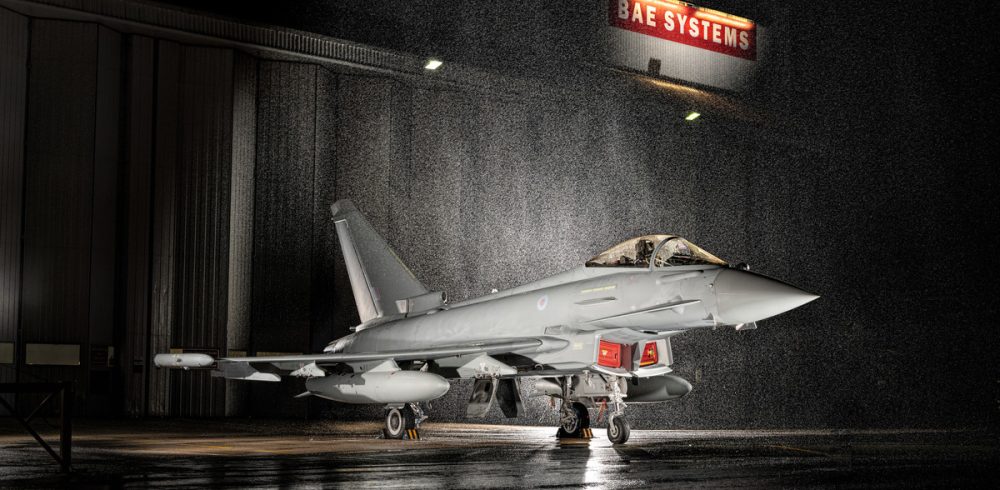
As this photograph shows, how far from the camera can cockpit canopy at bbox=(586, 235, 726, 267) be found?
34.7 feet

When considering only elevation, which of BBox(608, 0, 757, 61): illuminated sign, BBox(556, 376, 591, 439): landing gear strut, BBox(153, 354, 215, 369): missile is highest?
BBox(608, 0, 757, 61): illuminated sign

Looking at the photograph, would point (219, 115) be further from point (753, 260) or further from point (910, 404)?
point (910, 404)

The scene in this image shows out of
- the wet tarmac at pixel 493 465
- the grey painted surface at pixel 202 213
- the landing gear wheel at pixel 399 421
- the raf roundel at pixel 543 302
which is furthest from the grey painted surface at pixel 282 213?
the raf roundel at pixel 543 302

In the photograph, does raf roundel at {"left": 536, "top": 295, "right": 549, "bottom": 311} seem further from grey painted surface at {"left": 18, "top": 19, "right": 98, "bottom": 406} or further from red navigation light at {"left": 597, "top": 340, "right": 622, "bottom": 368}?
grey painted surface at {"left": 18, "top": 19, "right": 98, "bottom": 406}

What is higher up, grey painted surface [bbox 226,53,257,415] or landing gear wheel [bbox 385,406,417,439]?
grey painted surface [bbox 226,53,257,415]

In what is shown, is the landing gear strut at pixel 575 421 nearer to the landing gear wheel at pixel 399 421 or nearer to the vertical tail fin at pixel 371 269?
the landing gear wheel at pixel 399 421

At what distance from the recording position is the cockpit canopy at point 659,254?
1058 centimetres

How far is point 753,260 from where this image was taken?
24375 millimetres

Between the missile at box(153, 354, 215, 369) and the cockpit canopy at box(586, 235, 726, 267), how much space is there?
5.37 m

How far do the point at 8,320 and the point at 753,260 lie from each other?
18131mm

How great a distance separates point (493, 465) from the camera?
7805 millimetres

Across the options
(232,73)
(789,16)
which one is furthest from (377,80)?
(789,16)

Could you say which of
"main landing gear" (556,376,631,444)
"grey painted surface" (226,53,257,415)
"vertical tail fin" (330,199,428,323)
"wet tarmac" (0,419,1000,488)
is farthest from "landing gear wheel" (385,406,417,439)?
"grey painted surface" (226,53,257,415)

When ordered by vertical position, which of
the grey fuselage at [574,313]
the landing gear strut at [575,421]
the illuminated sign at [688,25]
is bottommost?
the landing gear strut at [575,421]
